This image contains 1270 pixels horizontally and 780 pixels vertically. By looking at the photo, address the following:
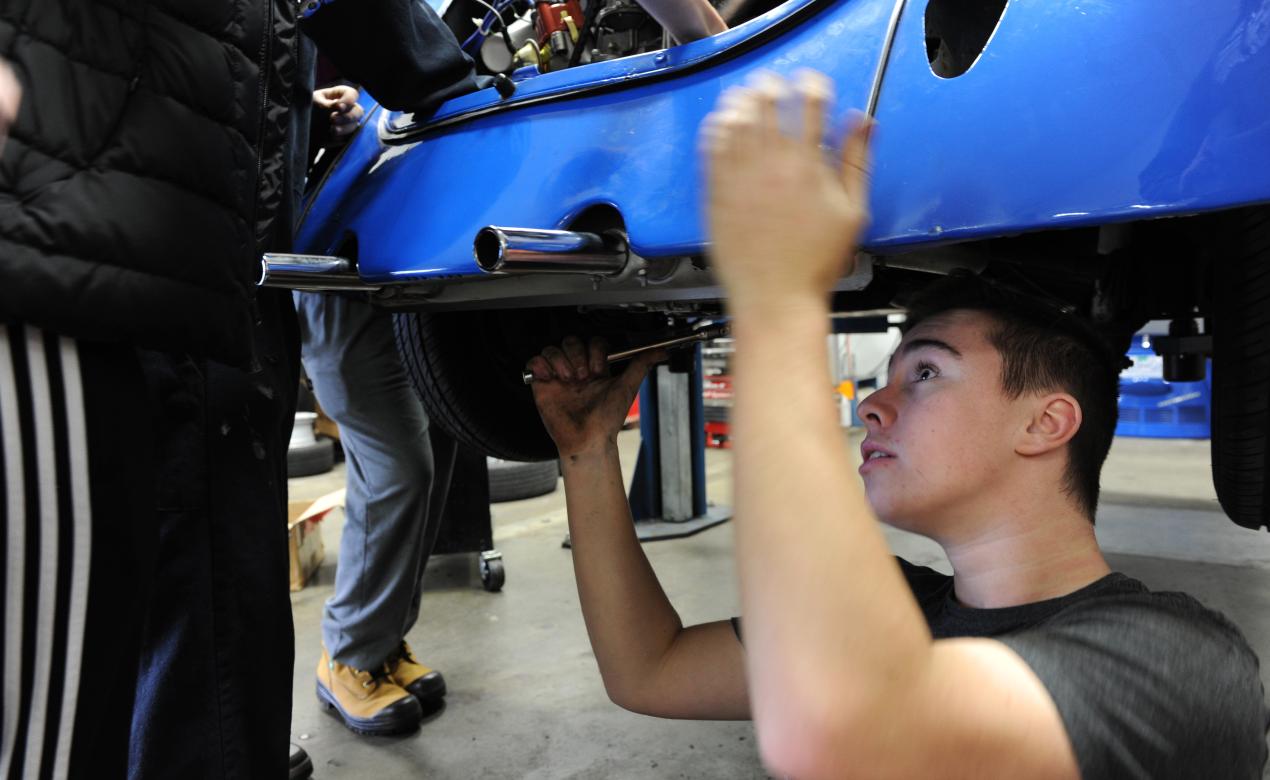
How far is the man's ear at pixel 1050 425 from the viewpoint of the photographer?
2.47 ft

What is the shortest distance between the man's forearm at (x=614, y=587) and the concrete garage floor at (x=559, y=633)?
191 millimetres

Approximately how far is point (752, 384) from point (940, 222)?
11.9 inches

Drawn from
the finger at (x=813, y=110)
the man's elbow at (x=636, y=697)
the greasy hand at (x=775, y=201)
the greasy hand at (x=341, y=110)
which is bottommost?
the man's elbow at (x=636, y=697)

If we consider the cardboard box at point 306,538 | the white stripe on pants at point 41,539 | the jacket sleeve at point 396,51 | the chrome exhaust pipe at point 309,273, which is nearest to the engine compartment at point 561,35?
the jacket sleeve at point 396,51

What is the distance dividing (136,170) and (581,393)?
23.1 inches

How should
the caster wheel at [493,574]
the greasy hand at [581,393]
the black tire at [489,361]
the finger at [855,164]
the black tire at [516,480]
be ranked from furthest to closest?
1. the black tire at [516,480]
2. the caster wheel at [493,574]
3. the black tire at [489,361]
4. the greasy hand at [581,393]
5. the finger at [855,164]

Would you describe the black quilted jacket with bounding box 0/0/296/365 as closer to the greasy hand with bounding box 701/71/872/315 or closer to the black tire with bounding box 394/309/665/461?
the greasy hand with bounding box 701/71/872/315

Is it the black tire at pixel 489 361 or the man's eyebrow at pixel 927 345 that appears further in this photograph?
the black tire at pixel 489 361

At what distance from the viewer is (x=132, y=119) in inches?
26.0

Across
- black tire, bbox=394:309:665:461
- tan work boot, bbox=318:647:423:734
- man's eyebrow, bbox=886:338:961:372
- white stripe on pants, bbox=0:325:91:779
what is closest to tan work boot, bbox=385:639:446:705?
tan work boot, bbox=318:647:423:734

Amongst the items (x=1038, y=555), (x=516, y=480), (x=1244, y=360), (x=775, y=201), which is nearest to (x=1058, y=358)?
(x=1038, y=555)

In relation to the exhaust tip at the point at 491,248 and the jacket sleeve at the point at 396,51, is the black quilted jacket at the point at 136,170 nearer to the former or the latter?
the exhaust tip at the point at 491,248

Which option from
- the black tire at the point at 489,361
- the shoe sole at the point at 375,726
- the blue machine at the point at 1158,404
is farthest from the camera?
the blue machine at the point at 1158,404

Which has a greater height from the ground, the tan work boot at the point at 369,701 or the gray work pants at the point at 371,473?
the gray work pants at the point at 371,473
